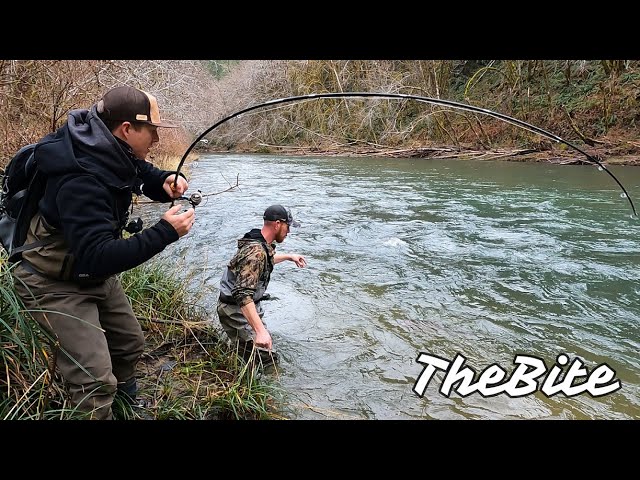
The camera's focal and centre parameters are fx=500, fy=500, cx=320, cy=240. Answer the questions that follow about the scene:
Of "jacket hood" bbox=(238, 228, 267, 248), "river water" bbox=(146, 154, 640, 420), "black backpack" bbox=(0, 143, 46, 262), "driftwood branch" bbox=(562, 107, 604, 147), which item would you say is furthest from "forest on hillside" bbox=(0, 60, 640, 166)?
"black backpack" bbox=(0, 143, 46, 262)

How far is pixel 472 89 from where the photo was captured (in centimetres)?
2641

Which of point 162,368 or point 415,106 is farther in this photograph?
point 415,106

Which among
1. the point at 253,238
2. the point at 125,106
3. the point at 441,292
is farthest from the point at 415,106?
the point at 125,106

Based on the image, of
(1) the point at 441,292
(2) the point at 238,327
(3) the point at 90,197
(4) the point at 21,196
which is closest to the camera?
(3) the point at 90,197

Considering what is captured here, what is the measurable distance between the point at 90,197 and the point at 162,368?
176 centimetres

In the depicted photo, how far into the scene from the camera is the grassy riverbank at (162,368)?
97.9 inches

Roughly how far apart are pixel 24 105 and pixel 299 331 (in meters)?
5.03

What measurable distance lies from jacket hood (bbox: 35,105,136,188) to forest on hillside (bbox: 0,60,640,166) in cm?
871

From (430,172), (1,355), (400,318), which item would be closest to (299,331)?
(400,318)

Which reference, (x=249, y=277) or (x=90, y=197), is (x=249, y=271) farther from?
(x=90, y=197)

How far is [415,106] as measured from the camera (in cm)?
2620

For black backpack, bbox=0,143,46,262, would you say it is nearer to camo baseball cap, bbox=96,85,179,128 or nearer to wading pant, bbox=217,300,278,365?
camo baseball cap, bbox=96,85,179,128

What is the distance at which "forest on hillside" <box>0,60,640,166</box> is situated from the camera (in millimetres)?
19078

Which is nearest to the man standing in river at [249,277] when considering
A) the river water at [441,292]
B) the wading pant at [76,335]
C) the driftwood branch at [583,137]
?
the river water at [441,292]
